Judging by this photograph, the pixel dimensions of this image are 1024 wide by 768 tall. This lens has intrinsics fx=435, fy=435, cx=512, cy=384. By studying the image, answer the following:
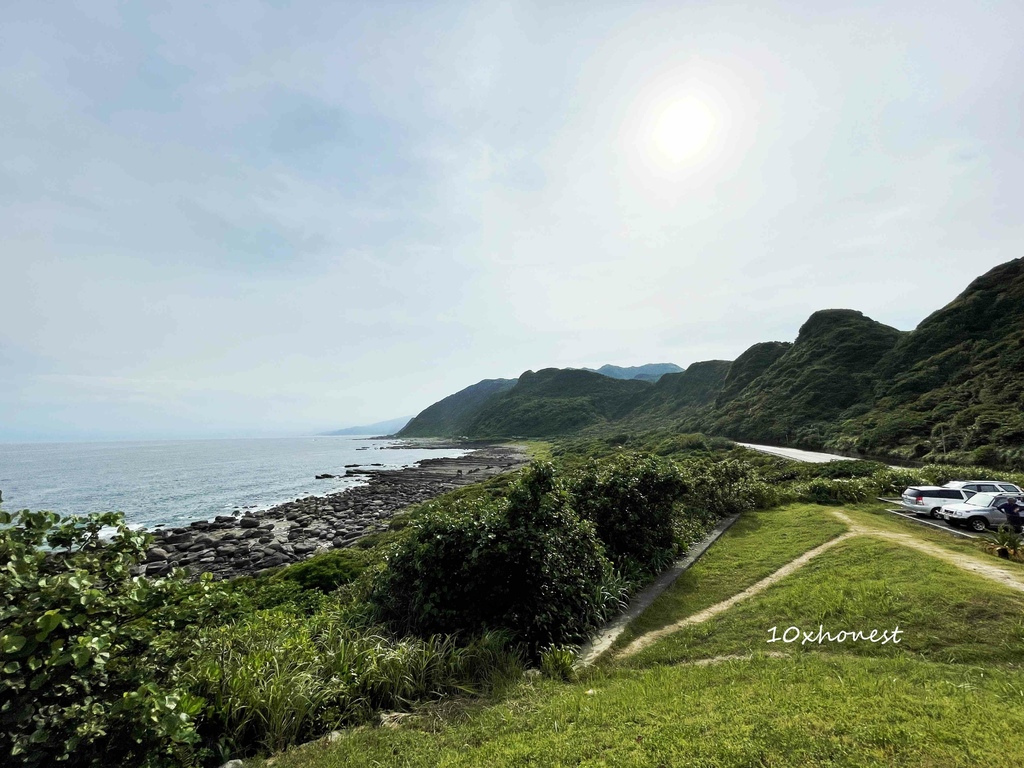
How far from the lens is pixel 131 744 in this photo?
377cm

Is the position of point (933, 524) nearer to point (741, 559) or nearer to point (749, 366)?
point (741, 559)

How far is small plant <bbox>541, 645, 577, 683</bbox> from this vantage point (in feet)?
21.0

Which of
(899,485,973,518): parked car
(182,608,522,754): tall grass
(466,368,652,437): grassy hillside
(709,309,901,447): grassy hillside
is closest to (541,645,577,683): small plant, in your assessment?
(182,608,522,754): tall grass

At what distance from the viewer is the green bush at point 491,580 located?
747 cm

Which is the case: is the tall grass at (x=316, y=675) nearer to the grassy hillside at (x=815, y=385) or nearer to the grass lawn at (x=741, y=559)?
the grass lawn at (x=741, y=559)

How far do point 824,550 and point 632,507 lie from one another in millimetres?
5106

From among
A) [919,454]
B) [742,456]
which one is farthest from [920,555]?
[919,454]

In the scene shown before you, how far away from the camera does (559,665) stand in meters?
6.54

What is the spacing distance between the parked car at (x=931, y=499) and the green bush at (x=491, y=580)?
60.0 feet

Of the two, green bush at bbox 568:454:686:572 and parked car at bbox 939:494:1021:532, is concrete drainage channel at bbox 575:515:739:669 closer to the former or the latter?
green bush at bbox 568:454:686:572

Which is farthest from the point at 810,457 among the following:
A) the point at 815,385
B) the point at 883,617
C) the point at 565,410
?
the point at 565,410

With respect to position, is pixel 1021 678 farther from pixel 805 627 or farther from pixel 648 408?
pixel 648 408

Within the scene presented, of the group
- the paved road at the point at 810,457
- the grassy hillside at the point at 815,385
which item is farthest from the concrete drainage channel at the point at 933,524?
the grassy hillside at the point at 815,385

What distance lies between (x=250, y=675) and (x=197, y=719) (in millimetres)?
630
